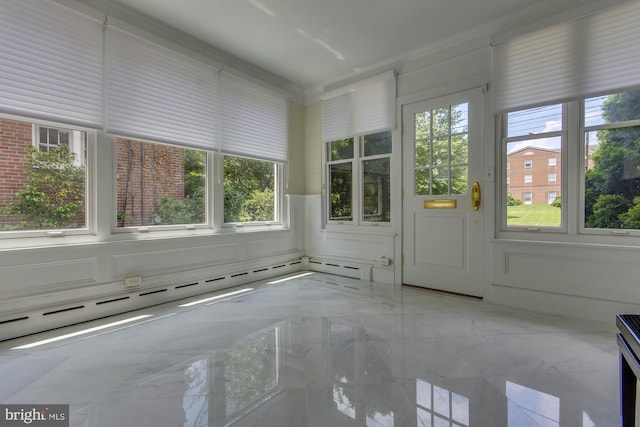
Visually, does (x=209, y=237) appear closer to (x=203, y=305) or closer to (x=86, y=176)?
(x=203, y=305)

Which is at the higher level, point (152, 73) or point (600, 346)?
point (152, 73)

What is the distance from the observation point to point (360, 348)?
236 cm

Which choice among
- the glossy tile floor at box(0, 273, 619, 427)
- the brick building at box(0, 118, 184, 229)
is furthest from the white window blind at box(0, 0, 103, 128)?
the glossy tile floor at box(0, 273, 619, 427)

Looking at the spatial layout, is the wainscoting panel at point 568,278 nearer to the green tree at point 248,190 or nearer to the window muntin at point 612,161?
the window muntin at point 612,161

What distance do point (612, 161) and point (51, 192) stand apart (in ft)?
16.3

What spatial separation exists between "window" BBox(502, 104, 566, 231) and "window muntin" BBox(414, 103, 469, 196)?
438 millimetres

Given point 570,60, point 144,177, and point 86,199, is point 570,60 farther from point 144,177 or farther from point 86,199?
point 86,199

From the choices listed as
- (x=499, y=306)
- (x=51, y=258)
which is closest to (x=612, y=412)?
(x=499, y=306)

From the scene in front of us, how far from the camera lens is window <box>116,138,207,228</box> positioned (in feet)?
10.7

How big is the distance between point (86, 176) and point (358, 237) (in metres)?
3.27

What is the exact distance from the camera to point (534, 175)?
3223mm

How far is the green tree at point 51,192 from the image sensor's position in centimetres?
268

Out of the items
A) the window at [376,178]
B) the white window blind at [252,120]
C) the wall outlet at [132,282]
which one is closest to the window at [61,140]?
the wall outlet at [132,282]

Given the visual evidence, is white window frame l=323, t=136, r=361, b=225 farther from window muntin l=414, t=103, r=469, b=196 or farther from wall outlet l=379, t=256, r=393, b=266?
window muntin l=414, t=103, r=469, b=196
